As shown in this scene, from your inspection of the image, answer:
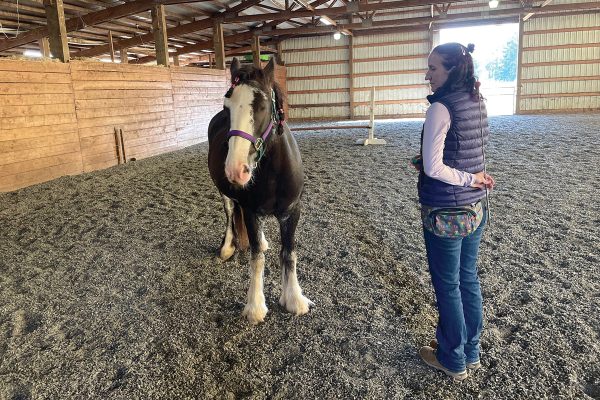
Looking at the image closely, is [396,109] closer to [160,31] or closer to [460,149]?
[160,31]

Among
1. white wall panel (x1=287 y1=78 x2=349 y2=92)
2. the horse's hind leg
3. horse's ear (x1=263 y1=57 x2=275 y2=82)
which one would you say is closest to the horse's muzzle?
horse's ear (x1=263 y1=57 x2=275 y2=82)

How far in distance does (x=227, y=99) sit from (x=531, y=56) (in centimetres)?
1916

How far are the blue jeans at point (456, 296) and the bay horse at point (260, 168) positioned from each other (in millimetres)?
940

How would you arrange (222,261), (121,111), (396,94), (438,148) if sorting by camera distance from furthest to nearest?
(396,94), (121,111), (222,261), (438,148)

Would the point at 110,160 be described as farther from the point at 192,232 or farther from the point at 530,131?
the point at 530,131

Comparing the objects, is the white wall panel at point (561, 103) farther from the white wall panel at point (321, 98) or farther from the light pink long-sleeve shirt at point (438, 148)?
the light pink long-sleeve shirt at point (438, 148)

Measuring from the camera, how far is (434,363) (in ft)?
6.61

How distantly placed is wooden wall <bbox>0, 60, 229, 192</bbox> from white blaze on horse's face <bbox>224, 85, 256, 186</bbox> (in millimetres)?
5831

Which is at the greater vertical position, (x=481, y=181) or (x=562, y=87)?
(x=562, y=87)

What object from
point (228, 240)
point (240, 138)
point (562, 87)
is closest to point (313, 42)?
point (562, 87)

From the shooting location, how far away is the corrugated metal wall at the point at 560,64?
16.7 meters

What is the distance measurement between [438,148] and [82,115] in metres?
7.84

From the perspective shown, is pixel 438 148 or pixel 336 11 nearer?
pixel 438 148

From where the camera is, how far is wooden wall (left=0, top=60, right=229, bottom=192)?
6.44 meters
